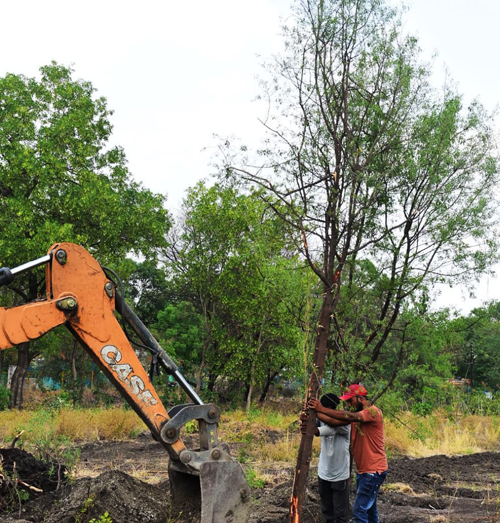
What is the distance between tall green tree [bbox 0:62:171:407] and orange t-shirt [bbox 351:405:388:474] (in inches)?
570

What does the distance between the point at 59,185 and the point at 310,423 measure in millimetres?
16515

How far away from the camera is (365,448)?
6309 millimetres

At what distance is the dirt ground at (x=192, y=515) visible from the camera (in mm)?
6258

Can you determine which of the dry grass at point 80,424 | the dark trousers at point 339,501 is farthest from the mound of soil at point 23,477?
the dry grass at point 80,424

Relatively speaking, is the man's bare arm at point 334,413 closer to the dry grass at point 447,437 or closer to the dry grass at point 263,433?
the dry grass at point 263,433

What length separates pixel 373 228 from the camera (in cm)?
695

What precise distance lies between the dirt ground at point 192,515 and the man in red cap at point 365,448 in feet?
3.60

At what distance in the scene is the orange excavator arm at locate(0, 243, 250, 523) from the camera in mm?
5199

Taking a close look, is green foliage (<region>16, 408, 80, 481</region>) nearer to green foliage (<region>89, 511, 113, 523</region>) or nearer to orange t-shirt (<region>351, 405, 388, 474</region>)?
green foliage (<region>89, 511, 113, 523</region>)

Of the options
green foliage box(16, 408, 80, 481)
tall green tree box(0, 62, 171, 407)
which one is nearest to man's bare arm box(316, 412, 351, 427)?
green foliage box(16, 408, 80, 481)

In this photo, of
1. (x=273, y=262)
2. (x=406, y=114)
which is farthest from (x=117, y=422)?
(x=406, y=114)

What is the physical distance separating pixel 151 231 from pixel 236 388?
8.50 m

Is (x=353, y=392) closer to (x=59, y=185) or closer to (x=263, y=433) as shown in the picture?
(x=263, y=433)

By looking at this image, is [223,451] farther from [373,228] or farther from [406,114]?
[406,114]
